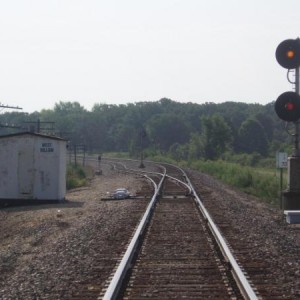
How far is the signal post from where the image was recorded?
1345 cm

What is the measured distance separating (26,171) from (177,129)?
5346 inches

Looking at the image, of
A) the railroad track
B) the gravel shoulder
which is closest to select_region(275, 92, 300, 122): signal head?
the railroad track

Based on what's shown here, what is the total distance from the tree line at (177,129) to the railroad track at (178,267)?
220ft

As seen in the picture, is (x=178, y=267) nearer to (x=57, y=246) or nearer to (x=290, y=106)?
(x=57, y=246)

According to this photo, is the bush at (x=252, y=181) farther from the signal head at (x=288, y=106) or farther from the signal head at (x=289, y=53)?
the signal head at (x=289, y=53)

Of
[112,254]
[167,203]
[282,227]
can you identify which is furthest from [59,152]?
[112,254]

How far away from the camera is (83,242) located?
418 inches

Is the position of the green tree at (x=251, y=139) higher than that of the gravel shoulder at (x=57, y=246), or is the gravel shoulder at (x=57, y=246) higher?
the green tree at (x=251, y=139)

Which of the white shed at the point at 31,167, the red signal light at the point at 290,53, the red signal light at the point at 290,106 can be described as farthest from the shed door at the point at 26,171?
the red signal light at the point at 290,53

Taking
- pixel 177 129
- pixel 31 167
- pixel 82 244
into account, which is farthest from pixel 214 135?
pixel 177 129

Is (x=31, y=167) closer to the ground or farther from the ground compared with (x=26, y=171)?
farther from the ground

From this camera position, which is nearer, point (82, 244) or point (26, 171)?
point (82, 244)

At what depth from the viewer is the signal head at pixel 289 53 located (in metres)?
13.4

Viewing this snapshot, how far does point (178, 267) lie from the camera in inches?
318
